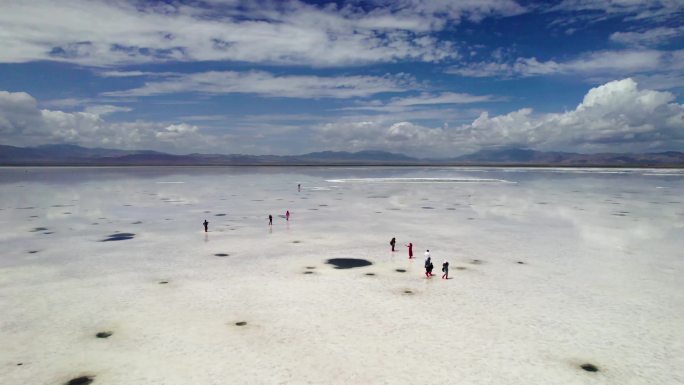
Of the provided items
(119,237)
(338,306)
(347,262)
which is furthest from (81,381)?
(119,237)

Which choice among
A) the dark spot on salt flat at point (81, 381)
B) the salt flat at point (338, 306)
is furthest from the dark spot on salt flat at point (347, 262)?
the dark spot on salt flat at point (81, 381)

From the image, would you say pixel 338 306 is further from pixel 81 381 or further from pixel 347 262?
pixel 81 381

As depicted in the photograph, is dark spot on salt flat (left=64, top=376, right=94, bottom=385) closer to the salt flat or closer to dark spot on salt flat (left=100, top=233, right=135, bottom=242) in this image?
the salt flat

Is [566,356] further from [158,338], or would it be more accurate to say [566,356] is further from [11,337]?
[11,337]

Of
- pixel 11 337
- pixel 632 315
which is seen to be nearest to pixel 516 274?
pixel 632 315

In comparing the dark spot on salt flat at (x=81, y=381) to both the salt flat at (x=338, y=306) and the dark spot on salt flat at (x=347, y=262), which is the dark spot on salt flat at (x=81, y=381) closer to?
the salt flat at (x=338, y=306)

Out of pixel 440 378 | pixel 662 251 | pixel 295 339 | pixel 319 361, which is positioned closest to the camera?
pixel 440 378

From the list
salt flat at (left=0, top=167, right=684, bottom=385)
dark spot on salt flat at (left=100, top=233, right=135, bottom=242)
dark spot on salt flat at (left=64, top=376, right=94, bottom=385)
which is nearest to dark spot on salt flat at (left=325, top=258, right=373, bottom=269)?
salt flat at (left=0, top=167, right=684, bottom=385)
